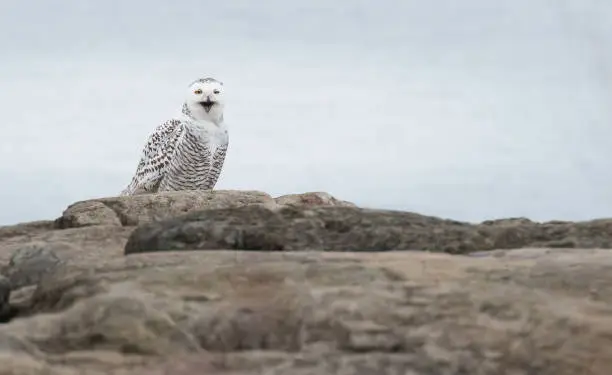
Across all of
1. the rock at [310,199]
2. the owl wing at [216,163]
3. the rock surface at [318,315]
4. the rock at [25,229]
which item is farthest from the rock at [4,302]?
the owl wing at [216,163]

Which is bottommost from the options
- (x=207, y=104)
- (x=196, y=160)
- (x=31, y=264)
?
(x=31, y=264)

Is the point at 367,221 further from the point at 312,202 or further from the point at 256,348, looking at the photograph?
the point at 312,202

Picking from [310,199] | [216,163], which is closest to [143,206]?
[310,199]

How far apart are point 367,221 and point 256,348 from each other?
2.11 meters

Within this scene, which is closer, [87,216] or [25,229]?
[25,229]

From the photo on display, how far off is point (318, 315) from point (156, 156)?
18.5m

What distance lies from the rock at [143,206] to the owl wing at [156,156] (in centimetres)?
717

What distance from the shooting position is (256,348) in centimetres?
603

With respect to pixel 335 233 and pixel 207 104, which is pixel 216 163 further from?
pixel 335 233

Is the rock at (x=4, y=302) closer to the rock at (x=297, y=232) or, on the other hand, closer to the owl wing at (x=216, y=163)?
the rock at (x=297, y=232)

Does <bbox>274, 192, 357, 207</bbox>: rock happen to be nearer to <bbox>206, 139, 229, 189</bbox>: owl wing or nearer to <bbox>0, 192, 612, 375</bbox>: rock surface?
<bbox>206, 139, 229, 189</bbox>: owl wing

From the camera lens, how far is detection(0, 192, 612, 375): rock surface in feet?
19.4

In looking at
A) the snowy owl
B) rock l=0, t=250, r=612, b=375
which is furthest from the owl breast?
rock l=0, t=250, r=612, b=375

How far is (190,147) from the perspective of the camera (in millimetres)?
24125
